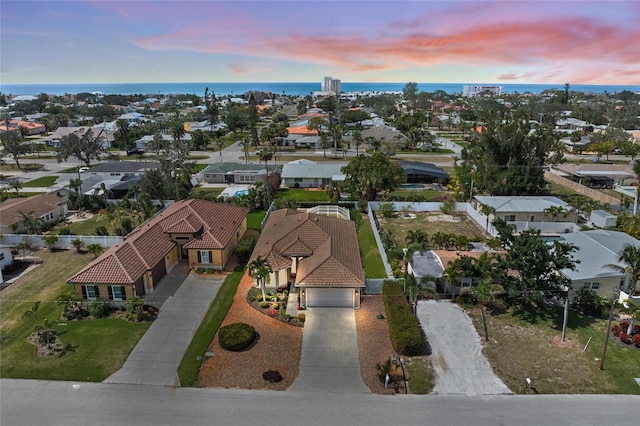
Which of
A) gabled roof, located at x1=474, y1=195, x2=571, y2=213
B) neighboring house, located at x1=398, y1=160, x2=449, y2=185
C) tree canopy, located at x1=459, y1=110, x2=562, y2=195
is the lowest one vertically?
gabled roof, located at x1=474, y1=195, x2=571, y2=213

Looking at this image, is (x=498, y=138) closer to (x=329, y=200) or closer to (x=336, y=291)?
(x=329, y=200)

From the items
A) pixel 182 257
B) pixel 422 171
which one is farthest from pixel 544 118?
pixel 182 257

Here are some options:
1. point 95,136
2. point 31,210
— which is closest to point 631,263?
point 31,210

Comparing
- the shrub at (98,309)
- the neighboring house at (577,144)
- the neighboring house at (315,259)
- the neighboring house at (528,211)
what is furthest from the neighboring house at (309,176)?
the neighboring house at (577,144)

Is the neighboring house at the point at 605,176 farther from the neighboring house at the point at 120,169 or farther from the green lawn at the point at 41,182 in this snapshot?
the green lawn at the point at 41,182

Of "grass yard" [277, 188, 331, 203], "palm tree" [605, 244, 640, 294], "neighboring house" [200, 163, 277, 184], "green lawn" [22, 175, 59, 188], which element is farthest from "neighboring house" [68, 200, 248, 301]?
"green lawn" [22, 175, 59, 188]

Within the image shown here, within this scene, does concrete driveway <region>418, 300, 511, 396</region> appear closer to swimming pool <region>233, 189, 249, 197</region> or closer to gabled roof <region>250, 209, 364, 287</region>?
gabled roof <region>250, 209, 364, 287</region>

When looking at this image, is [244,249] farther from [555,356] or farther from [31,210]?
[31,210]

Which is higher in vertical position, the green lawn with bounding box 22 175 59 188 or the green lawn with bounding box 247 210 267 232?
the green lawn with bounding box 22 175 59 188
